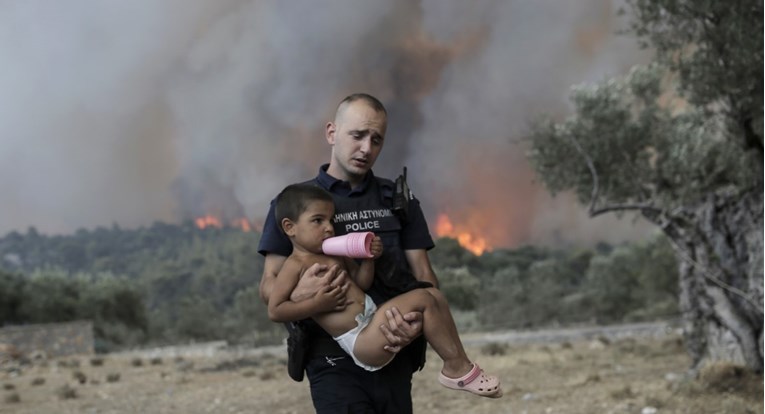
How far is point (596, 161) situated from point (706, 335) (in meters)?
3.14

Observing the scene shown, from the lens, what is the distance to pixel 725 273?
1032 centimetres

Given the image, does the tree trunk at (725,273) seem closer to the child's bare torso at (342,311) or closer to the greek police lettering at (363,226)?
the greek police lettering at (363,226)

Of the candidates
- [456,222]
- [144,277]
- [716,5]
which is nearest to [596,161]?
[716,5]

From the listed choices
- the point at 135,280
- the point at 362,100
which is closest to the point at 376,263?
the point at 362,100

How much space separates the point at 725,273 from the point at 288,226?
355 inches

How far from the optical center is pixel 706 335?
1081cm

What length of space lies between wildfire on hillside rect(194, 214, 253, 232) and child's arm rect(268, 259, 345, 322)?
49962 millimetres

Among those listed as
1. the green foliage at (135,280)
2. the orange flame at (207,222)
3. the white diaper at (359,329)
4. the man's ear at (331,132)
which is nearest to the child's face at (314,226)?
the white diaper at (359,329)

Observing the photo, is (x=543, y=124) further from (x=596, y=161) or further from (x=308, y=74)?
(x=308, y=74)

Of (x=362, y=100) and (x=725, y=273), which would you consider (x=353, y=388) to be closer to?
(x=362, y=100)

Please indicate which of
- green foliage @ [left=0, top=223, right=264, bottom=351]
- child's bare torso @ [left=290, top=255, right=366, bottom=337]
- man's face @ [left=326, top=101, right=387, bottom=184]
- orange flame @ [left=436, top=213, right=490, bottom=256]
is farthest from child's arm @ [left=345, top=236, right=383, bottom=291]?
orange flame @ [left=436, top=213, right=490, bottom=256]

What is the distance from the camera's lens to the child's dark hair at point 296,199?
2.69 metres

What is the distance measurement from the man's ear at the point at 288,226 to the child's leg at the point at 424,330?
0.40 m

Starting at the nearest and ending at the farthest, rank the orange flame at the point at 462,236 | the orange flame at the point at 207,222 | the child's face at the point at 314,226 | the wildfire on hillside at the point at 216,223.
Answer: the child's face at the point at 314,226, the orange flame at the point at 462,236, the wildfire on hillside at the point at 216,223, the orange flame at the point at 207,222
